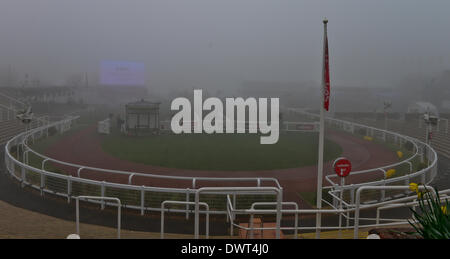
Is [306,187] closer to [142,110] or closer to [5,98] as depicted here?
[142,110]

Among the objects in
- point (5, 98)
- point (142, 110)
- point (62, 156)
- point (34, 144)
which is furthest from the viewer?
point (5, 98)

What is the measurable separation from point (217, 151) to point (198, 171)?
16.4 feet

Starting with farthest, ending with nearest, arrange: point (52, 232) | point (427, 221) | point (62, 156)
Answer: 1. point (62, 156)
2. point (52, 232)
3. point (427, 221)

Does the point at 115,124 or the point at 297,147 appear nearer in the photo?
the point at 297,147

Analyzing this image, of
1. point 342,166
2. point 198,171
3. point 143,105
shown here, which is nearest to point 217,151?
point 198,171

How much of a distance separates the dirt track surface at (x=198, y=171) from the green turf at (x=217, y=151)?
2.15 feet

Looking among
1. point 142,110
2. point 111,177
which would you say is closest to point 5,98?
point 142,110

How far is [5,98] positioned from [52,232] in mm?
30843

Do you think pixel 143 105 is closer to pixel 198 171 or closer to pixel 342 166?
pixel 198 171

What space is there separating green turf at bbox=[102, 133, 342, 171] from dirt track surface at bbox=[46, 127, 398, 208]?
25.8 inches

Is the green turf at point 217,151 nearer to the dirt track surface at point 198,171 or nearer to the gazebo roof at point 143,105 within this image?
the dirt track surface at point 198,171

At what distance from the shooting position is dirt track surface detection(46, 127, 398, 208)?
1202cm
